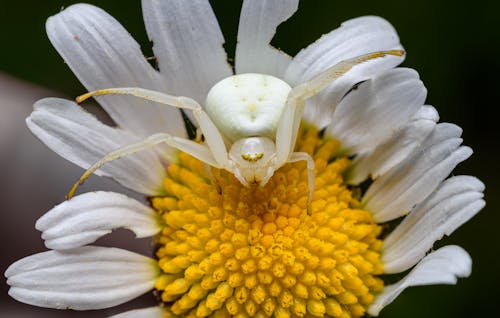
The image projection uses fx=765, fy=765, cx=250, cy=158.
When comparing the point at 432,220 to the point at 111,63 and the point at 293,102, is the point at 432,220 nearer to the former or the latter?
the point at 293,102

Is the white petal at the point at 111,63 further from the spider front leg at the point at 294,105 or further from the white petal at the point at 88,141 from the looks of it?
the spider front leg at the point at 294,105

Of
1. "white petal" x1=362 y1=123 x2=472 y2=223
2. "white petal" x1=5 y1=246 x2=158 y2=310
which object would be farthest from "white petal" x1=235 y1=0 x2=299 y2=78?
"white petal" x1=5 y1=246 x2=158 y2=310

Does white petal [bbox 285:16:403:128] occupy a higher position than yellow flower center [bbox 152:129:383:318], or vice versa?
white petal [bbox 285:16:403:128]

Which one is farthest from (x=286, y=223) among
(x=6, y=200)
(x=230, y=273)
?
(x=6, y=200)

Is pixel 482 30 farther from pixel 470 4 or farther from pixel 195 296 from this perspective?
pixel 195 296

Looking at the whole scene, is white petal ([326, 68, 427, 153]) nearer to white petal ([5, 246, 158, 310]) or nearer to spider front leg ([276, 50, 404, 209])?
spider front leg ([276, 50, 404, 209])
